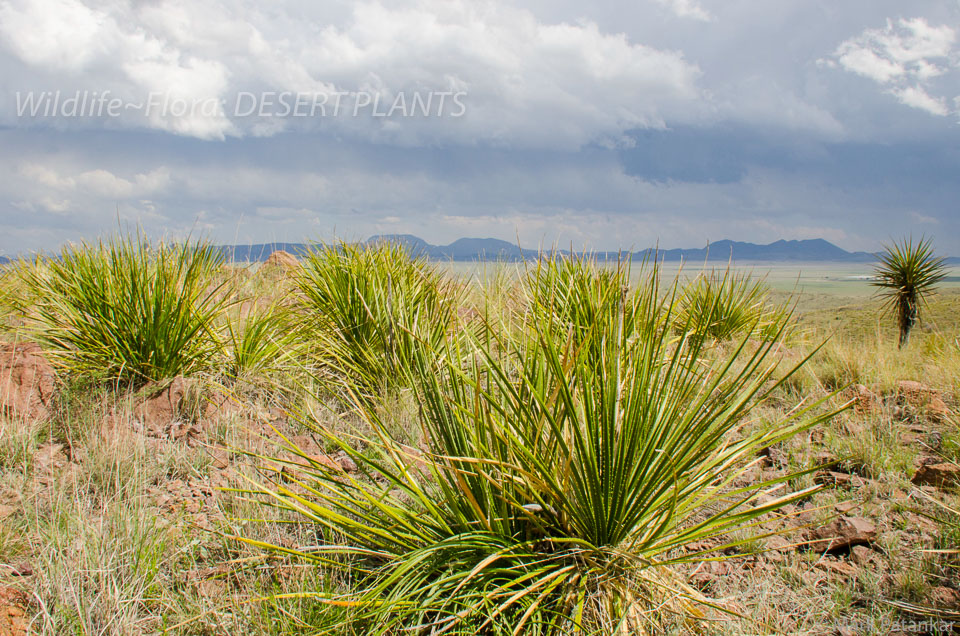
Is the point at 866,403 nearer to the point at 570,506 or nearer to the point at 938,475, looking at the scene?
the point at 938,475

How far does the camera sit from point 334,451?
381 cm

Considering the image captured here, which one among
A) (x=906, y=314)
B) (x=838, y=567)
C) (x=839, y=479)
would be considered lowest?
(x=838, y=567)

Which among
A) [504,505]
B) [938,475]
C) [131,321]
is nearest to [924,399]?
[938,475]

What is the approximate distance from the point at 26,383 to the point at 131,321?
90 cm

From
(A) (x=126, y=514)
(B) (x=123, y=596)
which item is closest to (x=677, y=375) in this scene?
(B) (x=123, y=596)

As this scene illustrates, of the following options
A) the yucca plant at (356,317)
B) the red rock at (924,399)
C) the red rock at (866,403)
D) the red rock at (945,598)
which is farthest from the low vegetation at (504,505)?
the yucca plant at (356,317)

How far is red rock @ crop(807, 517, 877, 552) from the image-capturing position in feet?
8.39

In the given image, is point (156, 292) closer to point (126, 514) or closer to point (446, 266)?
point (126, 514)

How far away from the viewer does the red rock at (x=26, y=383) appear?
3.92m

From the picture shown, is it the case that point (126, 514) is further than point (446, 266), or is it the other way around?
point (446, 266)

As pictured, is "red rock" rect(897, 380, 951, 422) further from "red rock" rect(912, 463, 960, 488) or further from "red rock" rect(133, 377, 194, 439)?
"red rock" rect(133, 377, 194, 439)

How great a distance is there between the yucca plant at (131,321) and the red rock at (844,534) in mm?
4670

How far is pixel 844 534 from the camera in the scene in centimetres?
257

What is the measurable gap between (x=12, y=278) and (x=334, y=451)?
8099 millimetres
